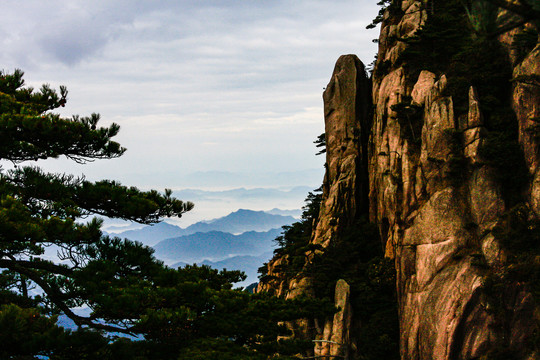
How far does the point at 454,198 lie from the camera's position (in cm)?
2027

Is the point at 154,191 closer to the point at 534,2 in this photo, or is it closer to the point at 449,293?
the point at 534,2

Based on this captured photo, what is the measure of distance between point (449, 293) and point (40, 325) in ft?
56.3

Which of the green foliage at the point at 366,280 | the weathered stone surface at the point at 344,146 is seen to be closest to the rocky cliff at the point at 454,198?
the green foliage at the point at 366,280

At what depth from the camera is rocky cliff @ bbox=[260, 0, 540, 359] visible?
56.1ft

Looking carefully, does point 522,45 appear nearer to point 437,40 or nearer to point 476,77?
point 476,77

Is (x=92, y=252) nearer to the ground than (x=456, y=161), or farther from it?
nearer to the ground

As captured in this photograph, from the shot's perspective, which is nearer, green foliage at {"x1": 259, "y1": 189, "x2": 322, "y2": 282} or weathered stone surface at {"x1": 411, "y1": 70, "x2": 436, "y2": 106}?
weathered stone surface at {"x1": 411, "y1": 70, "x2": 436, "y2": 106}

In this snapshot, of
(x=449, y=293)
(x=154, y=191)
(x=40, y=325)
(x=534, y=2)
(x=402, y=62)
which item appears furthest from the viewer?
(x=402, y=62)

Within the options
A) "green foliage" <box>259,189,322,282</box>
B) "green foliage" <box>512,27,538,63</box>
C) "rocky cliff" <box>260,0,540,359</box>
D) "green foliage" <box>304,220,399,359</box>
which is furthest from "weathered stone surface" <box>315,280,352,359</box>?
"green foliage" <box>512,27,538,63</box>

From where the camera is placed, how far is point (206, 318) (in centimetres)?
836

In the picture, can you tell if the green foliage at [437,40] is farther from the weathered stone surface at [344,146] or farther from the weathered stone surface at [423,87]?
the weathered stone surface at [344,146]

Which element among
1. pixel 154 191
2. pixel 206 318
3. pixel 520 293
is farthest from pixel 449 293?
pixel 154 191

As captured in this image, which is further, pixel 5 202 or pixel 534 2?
pixel 5 202

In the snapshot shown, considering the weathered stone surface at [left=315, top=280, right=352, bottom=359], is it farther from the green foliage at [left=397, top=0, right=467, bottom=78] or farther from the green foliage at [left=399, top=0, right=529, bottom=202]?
the green foliage at [left=397, top=0, right=467, bottom=78]
